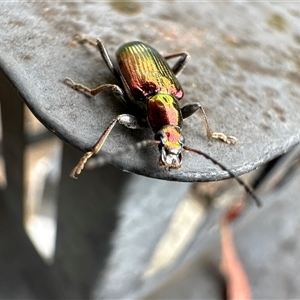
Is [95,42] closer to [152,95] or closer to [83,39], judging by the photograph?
Answer: [83,39]

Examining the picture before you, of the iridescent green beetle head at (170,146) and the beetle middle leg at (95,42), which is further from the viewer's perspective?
the beetle middle leg at (95,42)

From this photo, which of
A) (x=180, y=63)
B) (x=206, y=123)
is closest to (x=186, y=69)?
(x=180, y=63)

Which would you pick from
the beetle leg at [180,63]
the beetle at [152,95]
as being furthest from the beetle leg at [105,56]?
the beetle leg at [180,63]

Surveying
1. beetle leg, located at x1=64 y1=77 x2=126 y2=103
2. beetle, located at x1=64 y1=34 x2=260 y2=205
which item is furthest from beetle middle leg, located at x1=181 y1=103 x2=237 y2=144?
beetle leg, located at x1=64 y1=77 x2=126 y2=103

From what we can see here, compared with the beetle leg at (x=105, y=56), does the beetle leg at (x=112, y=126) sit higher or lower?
lower

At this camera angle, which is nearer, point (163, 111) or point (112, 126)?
point (112, 126)

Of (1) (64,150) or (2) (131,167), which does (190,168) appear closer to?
(2) (131,167)

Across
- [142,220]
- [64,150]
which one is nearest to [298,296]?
[142,220]

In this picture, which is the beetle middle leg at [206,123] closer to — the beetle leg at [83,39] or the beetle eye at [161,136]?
the beetle eye at [161,136]
